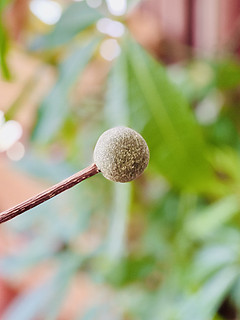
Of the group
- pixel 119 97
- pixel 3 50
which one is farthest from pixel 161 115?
pixel 3 50

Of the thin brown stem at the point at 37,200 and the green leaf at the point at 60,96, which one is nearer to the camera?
the thin brown stem at the point at 37,200

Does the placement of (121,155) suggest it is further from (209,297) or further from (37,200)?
(209,297)

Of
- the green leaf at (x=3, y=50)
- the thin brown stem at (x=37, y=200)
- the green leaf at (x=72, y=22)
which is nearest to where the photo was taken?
the thin brown stem at (x=37, y=200)

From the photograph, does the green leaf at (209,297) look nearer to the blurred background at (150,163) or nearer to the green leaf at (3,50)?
the blurred background at (150,163)

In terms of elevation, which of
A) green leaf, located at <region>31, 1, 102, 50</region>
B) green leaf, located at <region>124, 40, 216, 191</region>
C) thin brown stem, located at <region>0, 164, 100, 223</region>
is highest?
green leaf, located at <region>31, 1, 102, 50</region>

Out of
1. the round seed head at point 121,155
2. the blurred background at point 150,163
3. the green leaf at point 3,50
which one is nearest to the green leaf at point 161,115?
the blurred background at point 150,163

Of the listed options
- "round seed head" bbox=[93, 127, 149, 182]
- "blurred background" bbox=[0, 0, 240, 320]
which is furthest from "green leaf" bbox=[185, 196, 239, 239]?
"round seed head" bbox=[93, 127, 149, 182]

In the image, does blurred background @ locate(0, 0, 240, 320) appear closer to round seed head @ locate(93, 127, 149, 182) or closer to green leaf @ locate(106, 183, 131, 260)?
green leaf @ locate(106, 183, 131, 260)
